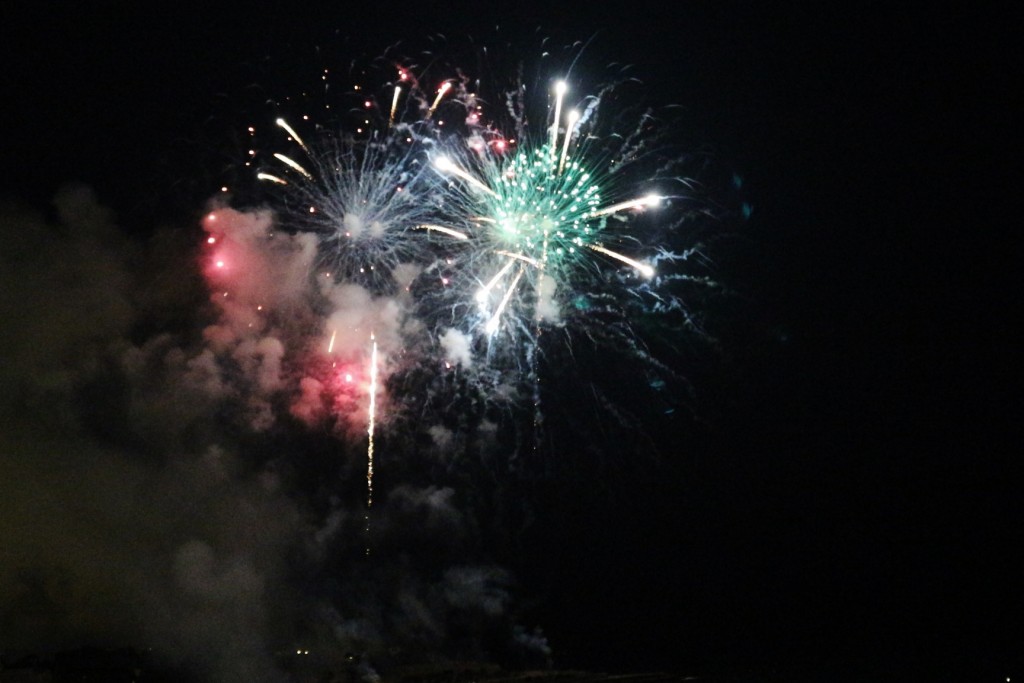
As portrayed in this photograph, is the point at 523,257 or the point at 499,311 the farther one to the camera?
the point at 499,311

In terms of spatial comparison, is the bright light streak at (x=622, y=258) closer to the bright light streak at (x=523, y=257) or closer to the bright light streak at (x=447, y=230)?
the bright light streak at (x=523, y=257)

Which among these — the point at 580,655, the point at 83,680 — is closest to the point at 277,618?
the point at 83,680

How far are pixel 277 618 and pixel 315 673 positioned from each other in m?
1.63

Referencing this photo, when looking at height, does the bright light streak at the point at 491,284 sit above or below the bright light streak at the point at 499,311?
above

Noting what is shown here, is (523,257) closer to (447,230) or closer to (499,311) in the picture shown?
(499,311)

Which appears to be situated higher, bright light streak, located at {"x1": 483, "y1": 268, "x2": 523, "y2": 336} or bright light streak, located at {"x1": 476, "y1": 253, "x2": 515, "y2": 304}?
bright light streak, located at {"x1": 476, "y1": 253, "x2": 515, "y2": 304}

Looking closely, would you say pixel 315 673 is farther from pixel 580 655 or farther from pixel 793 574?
pixel 793 574

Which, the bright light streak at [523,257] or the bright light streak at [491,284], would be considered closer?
the bright light streak at [523,257]

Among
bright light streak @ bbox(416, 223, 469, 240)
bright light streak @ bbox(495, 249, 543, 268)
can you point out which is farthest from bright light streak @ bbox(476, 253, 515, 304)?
bright light streak @ bbox(416, 223, 469, 240)

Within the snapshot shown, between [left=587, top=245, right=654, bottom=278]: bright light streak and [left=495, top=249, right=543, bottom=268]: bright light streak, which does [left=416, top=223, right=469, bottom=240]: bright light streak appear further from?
[left=587, top=245, right=654, bottom=278]: bright light streak

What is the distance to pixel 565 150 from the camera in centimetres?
1073

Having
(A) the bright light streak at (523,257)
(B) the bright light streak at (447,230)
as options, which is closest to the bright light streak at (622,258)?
(A) the bright light streak at (523,257)

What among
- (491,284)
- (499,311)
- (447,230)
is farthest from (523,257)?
(447,230)

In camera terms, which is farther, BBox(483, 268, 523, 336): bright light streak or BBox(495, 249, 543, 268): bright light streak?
BBox(483, 268, 523, 336): bright light streak
